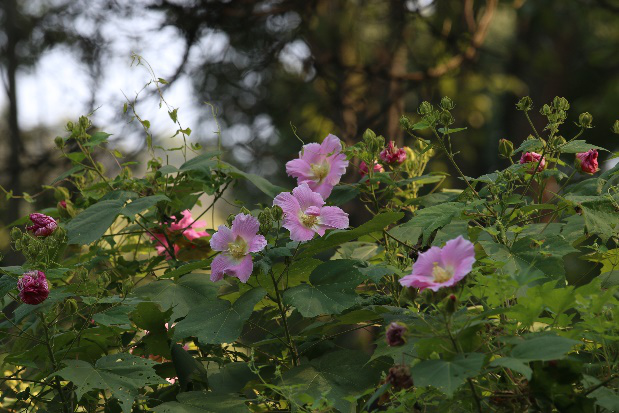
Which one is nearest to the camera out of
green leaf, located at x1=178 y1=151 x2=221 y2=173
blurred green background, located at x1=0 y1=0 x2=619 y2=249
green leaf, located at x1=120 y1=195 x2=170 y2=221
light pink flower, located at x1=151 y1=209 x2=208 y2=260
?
green leaf, located at x1=120 y1=195 x2=170 y2=221

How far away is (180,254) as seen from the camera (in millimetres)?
1883

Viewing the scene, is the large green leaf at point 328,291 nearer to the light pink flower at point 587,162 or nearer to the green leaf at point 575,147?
the green leaf at point 575,147

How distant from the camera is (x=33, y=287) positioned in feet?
3.97

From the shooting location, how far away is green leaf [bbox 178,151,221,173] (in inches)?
64.4

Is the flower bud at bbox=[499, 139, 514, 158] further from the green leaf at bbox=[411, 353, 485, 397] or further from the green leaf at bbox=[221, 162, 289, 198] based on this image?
the green leaf at bbox=[411, 353, 485, 397]

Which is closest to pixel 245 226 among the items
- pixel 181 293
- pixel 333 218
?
pixel 333 218

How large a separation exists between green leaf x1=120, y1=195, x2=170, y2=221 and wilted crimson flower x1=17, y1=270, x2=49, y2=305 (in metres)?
0.31

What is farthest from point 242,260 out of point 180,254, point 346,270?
point 180,254

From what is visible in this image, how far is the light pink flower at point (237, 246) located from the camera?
1.26 metres

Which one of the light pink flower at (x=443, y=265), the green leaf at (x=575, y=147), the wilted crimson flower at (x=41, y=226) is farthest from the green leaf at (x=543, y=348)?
the wilted crimson flower at (x=41, y=226)

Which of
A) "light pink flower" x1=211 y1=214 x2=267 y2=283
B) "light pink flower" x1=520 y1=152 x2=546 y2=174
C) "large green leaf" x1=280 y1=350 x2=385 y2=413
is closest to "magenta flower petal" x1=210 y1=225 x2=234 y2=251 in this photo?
"light pink flower" x1=211 y1=214 x2=267 y2=283

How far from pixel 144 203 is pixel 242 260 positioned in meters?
0.36

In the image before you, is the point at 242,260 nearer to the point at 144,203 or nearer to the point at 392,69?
the point at 144,203

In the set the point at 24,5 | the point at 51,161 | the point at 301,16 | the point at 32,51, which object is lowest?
the point at 51,161
